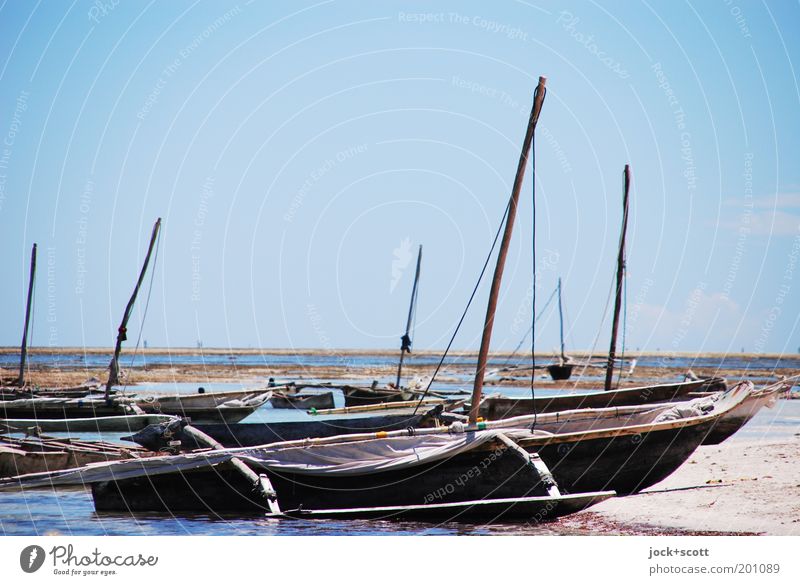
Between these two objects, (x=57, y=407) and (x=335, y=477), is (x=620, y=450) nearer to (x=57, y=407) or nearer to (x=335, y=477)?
(x=335, y=477)

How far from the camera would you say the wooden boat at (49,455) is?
1588 centimetres

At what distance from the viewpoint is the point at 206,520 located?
46.1 ft

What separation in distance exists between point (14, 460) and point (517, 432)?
27.4 feet

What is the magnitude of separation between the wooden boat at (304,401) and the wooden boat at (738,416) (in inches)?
646

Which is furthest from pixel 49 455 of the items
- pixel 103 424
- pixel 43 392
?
pixel 43 392

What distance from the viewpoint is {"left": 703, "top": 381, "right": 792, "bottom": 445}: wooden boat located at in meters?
21.1

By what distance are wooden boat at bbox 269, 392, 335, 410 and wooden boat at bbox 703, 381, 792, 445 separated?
16404 mm

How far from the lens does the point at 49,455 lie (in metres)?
16.3

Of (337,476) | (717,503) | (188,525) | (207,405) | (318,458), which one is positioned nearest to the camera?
(188,525)

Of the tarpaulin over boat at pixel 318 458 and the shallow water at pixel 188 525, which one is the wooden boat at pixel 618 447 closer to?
the tarpaulin over boat at pixel 318 458

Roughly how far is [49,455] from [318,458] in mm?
5170

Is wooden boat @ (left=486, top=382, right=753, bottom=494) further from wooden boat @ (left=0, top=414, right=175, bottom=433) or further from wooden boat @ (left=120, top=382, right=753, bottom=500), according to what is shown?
wooden boat @ (left=0, top=414, right=175, bottom=433)
